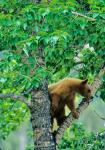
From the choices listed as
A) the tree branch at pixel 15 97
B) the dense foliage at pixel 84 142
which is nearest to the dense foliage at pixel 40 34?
the tree branch at pixel 15 97

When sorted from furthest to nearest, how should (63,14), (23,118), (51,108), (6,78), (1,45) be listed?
1. (23,118)
2. (51,108)
3. (1,45)
4. (6,78)
5. (63,14)

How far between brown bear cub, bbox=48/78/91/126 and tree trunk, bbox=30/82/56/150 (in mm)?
661

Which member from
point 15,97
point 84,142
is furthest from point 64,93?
point 15,97

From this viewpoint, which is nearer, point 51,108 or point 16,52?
point 16,52

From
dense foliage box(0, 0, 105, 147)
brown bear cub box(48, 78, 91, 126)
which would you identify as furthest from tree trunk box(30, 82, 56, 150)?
brown bear cub box(48, 78, 91, 126)

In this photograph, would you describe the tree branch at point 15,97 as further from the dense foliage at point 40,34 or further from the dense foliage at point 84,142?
the dense foliage at point 84,142

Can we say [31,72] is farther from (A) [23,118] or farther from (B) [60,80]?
(A) [23,118]

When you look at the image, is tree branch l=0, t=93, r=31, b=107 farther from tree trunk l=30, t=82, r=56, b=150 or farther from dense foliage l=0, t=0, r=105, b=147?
dense foliage l=0, t=0, r=105, b=147

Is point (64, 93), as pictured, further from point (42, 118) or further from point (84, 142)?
point (42, 118)

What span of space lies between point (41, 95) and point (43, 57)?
604 millimetres

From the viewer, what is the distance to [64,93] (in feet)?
38.1

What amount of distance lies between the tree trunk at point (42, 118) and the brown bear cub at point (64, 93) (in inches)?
26.0

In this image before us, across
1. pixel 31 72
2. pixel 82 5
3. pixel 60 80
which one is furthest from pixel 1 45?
pixel 60 80

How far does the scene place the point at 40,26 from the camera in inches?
329
